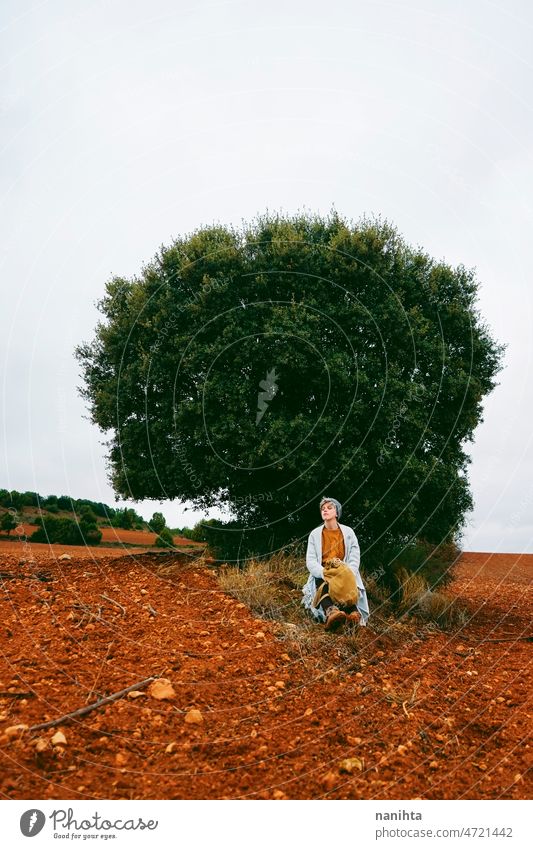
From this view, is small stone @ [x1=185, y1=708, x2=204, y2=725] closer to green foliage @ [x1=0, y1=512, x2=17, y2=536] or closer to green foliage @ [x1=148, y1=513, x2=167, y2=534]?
green foliage @ [x1=148, y1=513, x2=167, y2=534]

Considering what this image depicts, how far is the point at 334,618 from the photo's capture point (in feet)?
34.8

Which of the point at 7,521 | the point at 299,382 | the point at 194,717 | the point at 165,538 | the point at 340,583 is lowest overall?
the point at 194,717

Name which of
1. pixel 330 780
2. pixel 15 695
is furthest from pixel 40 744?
pixel 330 780

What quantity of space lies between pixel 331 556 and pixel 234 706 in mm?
3927

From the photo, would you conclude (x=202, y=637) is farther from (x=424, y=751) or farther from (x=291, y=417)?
(x=291, y=417)

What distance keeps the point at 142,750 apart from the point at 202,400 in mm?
10590

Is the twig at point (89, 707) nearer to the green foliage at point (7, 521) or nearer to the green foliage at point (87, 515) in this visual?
the green foliage at point (7, 521)

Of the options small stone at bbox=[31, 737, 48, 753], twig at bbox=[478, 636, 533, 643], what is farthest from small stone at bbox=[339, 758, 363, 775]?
twig at bbox=[478, 636, 533, 643]

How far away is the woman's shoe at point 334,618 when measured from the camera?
34.8 ft

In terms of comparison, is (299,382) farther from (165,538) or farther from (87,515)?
(87,515)

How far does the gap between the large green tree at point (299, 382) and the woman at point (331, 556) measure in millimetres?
4138

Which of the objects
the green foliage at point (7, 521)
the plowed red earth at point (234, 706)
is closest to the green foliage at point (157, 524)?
the green foliage at point (7, 521)

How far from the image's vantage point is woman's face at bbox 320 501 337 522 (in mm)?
10961

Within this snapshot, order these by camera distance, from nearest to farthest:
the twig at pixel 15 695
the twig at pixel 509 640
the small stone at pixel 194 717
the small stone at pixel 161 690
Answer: the small stone at pixel 194 717, the twig at pixel 15 695, the small stone at pixel 161 690, the twig at pixel 509 640
